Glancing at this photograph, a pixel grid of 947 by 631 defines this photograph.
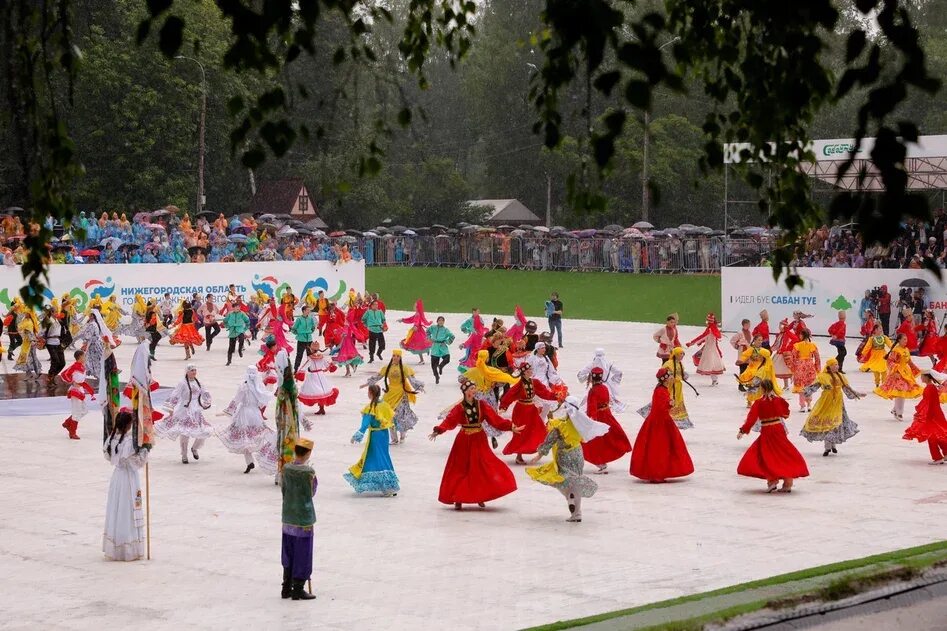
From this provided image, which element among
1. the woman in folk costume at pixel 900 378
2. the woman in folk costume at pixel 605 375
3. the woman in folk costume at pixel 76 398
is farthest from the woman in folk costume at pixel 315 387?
the woman in folk costume at pixel 900 378

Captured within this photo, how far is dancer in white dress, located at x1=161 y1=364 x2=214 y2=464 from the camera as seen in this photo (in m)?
20.9

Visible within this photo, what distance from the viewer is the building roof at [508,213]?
81.2 m

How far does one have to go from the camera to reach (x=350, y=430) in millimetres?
24094

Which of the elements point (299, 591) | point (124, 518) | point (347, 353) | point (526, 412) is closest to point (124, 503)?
A: point (124, 518)

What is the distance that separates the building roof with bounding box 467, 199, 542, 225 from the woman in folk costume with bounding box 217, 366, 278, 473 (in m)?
60.8

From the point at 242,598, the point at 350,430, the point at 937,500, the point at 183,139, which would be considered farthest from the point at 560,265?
the point at 242,598

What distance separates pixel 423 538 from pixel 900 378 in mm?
12040

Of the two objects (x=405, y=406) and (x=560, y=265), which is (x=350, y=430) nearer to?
(x=405, y=406)

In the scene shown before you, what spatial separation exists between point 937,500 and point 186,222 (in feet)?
115

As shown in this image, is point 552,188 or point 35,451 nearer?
point 35,451

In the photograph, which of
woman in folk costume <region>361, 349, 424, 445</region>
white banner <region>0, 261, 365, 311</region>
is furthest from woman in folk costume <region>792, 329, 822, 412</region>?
white banner <region>0, 261, 365, 311</region>

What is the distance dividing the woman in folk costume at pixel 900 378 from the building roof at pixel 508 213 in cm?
5571

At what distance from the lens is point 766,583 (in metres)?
13.0

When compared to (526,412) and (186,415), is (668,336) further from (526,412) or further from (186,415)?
(186,415)
